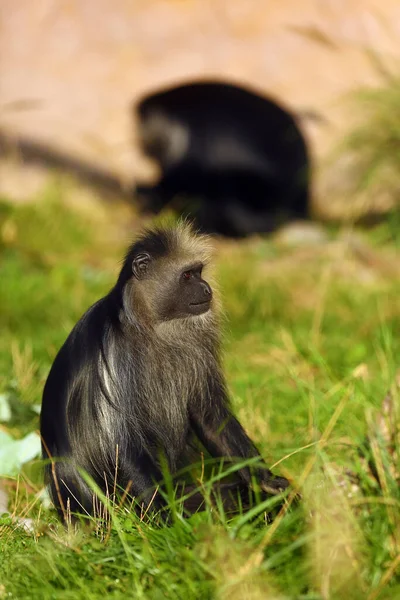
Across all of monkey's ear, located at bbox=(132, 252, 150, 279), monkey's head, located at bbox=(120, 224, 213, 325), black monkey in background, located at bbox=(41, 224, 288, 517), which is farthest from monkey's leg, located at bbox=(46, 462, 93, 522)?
monkey's ear, located at bbox=(132, 252, 150, 279)

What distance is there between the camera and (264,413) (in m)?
3.81

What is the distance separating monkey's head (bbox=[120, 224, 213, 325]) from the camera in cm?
297

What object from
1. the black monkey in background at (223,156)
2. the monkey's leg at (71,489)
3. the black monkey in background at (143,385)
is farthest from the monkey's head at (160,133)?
the monkey's leg at (71,489)

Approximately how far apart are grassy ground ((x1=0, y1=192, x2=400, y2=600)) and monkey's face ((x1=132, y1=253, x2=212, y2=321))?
39 centimetres

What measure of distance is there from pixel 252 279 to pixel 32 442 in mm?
2799

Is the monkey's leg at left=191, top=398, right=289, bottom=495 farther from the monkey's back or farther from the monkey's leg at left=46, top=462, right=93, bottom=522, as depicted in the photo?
the monkey's back

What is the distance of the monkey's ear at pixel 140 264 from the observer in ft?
→ 9.70

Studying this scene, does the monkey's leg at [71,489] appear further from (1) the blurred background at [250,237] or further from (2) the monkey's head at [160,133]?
(2) the monkey's head at [160,133]

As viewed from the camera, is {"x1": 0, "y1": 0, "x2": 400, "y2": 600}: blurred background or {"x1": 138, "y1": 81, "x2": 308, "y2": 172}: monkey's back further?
{"x1": 138, "y1": 81, "x2": 308, "y2": 172}: monkey's back

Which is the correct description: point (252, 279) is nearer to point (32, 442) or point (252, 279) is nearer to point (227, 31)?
point (227, 31)

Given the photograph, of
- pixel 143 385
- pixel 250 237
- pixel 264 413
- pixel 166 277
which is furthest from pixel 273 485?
pixel 250 237

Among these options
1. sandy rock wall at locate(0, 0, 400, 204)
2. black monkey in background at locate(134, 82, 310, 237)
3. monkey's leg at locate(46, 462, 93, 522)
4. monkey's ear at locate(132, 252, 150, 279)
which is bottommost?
monkey's leg at locate(46, 462, 93, 522)

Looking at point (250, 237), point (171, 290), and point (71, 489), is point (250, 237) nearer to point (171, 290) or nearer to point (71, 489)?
point (171, 290)

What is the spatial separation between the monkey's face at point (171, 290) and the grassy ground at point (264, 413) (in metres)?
0.39
